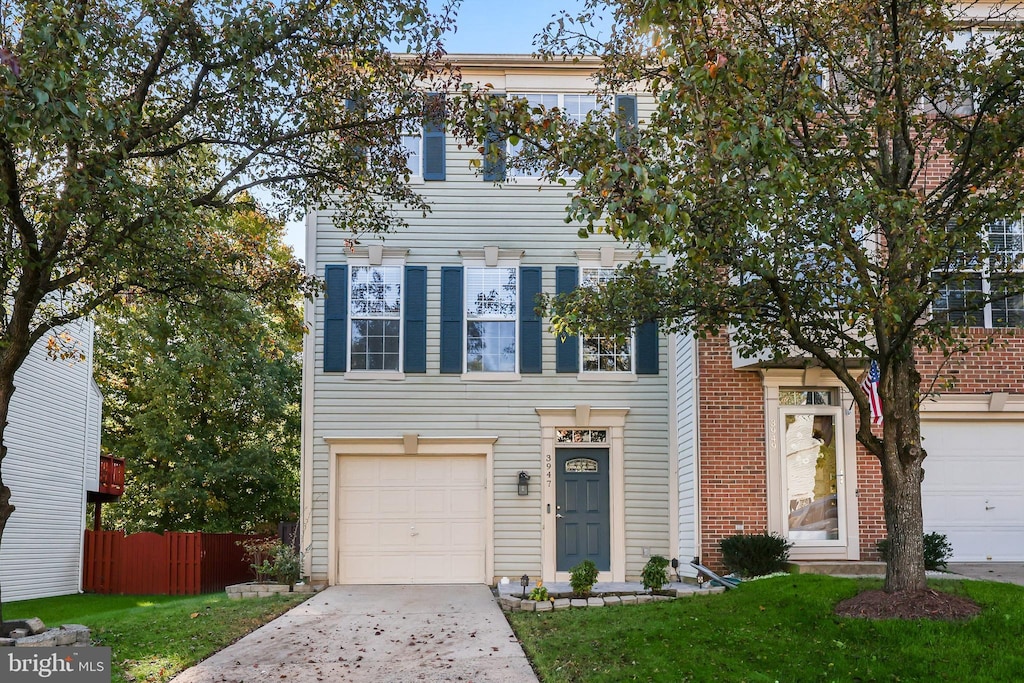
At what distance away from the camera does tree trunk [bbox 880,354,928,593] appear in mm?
9227

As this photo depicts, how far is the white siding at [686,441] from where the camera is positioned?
46.1 ft

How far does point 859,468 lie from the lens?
45.4ft

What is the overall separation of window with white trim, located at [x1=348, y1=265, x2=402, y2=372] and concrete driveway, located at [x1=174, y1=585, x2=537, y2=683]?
12.7 feet

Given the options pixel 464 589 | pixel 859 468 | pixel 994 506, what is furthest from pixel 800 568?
pixel 464 589

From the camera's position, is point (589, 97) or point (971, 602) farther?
point (589, 97)

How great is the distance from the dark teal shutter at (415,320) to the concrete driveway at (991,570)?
8101 millimetres

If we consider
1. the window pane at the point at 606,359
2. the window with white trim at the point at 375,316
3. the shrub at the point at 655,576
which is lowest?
the shrub at the point at 655,576

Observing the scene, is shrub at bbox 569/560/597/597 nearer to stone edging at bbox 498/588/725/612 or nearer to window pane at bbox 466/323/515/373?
stone edging at bbox 498/588/725/612

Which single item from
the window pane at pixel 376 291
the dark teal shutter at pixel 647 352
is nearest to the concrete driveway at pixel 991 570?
the dark teal shutter at pixel 647 352

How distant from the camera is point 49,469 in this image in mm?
17766

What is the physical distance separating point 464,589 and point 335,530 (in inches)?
89.2

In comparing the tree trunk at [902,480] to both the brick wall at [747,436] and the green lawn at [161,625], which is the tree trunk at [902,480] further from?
the green lawn at [161,625]

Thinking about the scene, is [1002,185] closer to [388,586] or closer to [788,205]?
[788,205]

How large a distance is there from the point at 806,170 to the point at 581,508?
820 cm
